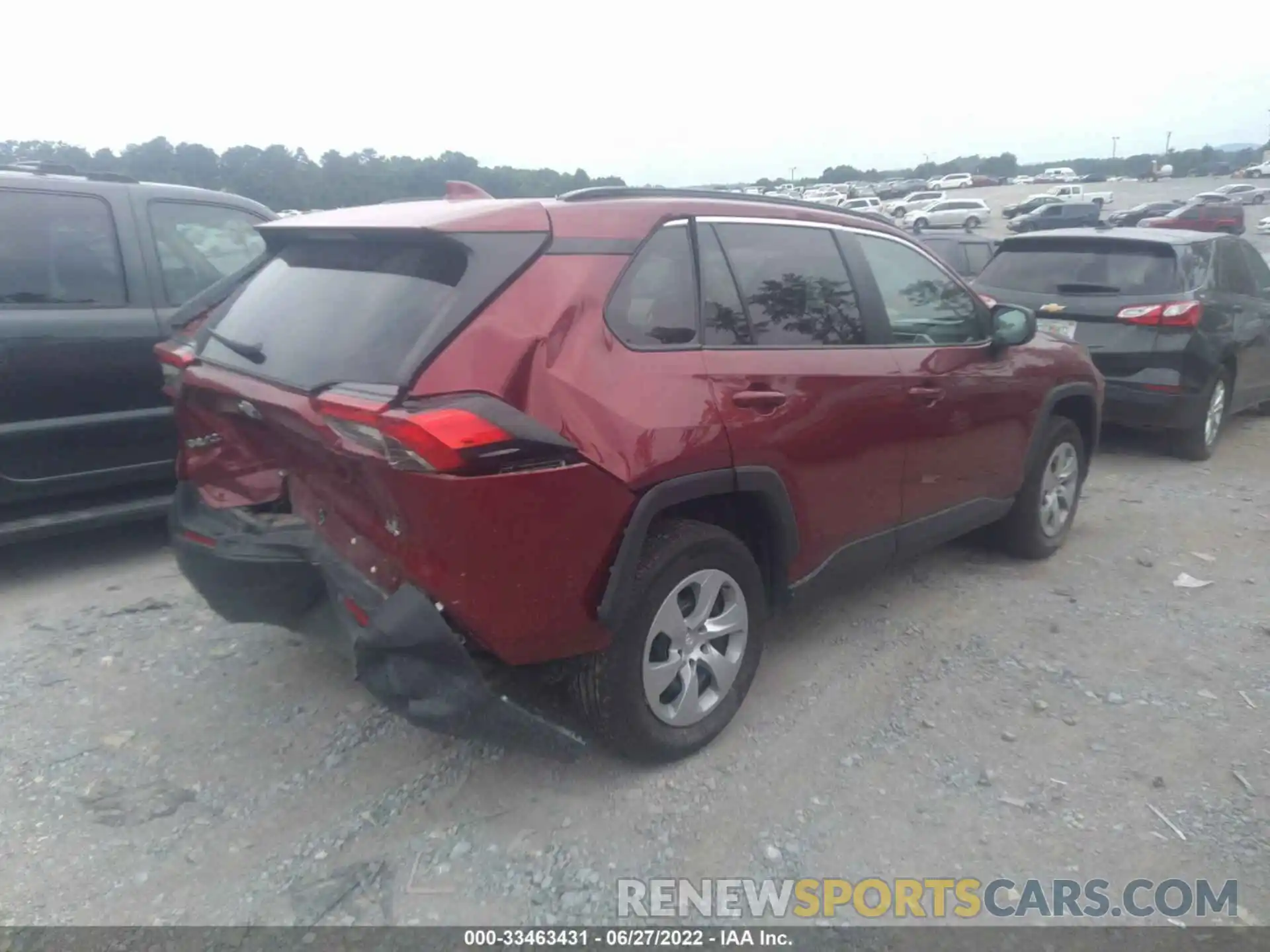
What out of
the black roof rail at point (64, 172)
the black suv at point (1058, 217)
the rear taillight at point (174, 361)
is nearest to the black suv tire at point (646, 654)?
the rear taillight at point (174, 361)

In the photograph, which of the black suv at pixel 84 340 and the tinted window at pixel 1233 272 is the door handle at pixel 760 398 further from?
the tinted window at pixel 1233 272

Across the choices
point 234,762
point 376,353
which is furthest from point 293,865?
point 376,353

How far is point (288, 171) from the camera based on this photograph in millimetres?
7215

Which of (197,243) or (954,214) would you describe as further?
(954,214)

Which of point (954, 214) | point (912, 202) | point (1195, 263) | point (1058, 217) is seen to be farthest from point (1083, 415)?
point (912, 202)

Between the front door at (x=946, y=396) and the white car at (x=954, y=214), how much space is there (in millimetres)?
39366

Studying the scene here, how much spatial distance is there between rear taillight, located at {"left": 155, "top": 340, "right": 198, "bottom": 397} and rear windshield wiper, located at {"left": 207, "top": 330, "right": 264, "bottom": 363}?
14 cm

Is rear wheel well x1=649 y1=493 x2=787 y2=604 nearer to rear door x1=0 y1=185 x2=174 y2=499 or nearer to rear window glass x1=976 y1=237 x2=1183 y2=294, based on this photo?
rear door x1=0 y1=185 x2=174 y2=499

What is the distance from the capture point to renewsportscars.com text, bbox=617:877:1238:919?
8.96ft

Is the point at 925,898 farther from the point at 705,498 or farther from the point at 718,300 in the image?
the point at 718,300

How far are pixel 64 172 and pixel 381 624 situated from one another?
373 cm

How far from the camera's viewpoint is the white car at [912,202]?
46.2 metres

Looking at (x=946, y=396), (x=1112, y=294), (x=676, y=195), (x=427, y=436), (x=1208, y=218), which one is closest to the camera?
(x=427, y=436)

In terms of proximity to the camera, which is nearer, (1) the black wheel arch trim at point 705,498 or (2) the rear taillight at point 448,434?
(2) the rear taillight at point 448,434
